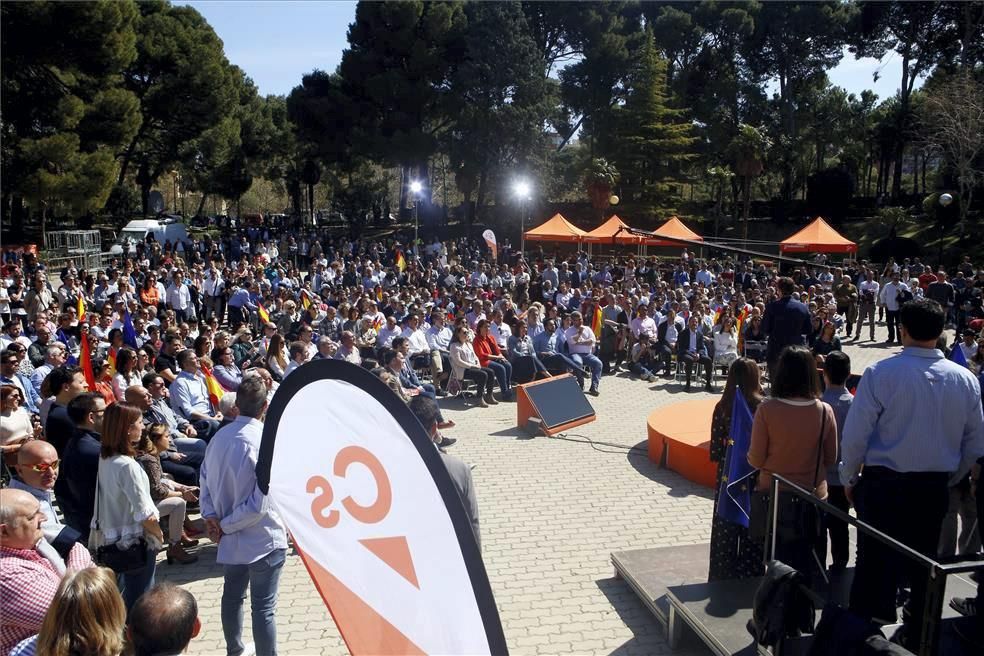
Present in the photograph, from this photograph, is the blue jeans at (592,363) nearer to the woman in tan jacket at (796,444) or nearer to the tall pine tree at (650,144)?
the woman in tan jacket at (796,444)

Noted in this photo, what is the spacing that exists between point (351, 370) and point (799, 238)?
2375 centimetres

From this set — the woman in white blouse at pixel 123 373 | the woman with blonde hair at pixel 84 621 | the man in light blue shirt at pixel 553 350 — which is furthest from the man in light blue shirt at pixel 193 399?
the man in light blue shirt at pixel 553 350

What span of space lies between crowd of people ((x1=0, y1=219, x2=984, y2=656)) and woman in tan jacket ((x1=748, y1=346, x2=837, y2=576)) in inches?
0.7

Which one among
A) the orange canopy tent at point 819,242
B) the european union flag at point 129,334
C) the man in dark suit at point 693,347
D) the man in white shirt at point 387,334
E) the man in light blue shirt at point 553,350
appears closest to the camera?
the european union flag at point 129,334

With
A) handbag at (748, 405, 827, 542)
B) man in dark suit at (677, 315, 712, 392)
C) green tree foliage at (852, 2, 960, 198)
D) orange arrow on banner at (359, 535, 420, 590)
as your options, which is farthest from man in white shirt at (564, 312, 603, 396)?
green tree foliage at (852, 2, 960, 198)

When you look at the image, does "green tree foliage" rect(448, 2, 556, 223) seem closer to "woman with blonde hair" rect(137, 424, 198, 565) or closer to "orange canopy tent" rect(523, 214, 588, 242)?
"orange canopy tent" rect(523, 214, 588, 242)

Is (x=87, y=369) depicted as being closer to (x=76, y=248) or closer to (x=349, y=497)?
(x=349, y=497)

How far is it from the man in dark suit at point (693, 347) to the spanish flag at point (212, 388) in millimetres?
7913

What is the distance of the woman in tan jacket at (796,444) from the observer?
3912mm

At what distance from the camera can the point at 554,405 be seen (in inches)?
383

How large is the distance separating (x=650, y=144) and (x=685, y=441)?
3130cm

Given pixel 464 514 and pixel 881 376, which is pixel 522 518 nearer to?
pixel 881 376

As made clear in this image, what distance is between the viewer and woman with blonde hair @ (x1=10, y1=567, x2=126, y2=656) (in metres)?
2.24

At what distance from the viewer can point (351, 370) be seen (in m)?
1.77
